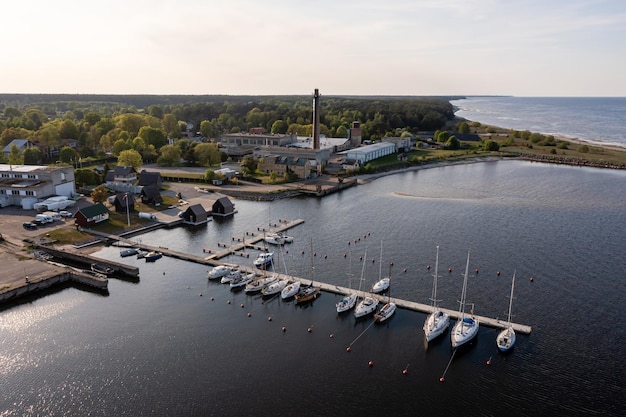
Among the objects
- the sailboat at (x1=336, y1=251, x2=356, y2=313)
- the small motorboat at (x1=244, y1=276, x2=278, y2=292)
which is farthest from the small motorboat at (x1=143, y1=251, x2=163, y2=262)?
the sailboat at (x1=336, y1=251, x2=356, y2=313)

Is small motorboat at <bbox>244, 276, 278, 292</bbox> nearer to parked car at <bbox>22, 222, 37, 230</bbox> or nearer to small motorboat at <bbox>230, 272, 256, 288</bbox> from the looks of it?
small motorboat at <bbox>230, 272, 256, 288</bbox>

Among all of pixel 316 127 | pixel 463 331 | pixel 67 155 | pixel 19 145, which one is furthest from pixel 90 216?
pixel 316 127

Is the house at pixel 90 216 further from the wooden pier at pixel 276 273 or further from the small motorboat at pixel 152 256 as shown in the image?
the small motorboat at pixel 152 256

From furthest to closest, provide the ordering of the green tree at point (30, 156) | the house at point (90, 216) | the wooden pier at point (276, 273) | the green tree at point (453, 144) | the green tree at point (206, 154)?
the green tree at point (453, 144)
the green tree at point (206, 154)
the green tree at point (30, 156)
the house at point (90, 216)
the wooden pier at point (276, 273)

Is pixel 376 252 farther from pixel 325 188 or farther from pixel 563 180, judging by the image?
pixel 563 180

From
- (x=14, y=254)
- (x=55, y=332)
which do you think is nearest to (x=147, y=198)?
(x=14, y=254)

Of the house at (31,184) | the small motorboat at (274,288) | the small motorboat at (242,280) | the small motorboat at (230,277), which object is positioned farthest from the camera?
the house at (31,184)

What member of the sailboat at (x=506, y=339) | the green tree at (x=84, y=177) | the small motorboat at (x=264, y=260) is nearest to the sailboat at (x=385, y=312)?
the sailboat at (x=506, y=339)
